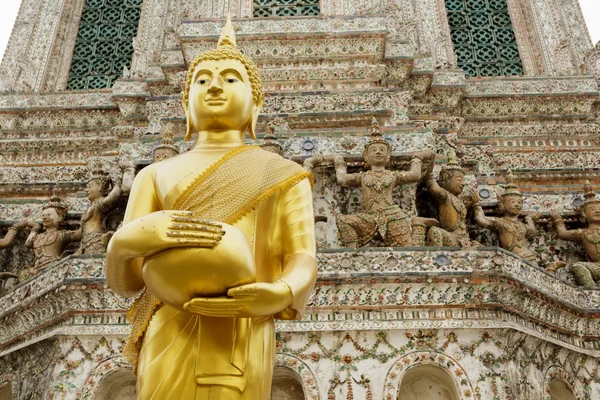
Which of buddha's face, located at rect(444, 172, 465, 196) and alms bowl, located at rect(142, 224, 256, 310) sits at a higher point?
buddha's face, located at rect(444, 172, 465, 196)

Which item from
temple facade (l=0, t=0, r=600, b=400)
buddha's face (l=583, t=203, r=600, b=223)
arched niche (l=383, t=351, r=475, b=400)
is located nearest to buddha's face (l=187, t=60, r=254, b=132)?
temple facade (l=0, t=0, r=600, b=400)

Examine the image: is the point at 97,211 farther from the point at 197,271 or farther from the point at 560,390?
the point at 560,390

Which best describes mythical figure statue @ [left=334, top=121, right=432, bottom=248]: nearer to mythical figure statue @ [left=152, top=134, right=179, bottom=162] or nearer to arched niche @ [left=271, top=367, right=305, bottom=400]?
arched niche @ [left=271, top=367, right=305, bottom=400]

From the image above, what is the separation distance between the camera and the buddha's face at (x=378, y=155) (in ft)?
19.3

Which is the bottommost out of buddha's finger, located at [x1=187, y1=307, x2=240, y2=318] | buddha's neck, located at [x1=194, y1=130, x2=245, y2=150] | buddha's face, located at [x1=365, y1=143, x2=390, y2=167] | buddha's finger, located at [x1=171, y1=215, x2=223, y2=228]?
buddha's finger, located at [x1=187, y1=307, x2=240, y2=318]

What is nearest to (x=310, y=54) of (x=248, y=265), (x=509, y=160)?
(x=509, y=160)

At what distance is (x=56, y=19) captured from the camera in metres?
10.9

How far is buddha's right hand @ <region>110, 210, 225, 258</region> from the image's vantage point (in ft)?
7.95

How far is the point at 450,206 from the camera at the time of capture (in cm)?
600

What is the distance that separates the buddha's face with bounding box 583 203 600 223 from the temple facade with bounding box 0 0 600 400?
15 mm

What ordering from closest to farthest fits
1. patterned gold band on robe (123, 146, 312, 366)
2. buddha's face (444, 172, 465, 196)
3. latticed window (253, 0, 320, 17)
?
1. patterned gold band on robe (123, 146, 312, 366)
2. buddha's face (444, 172, 465, 196)
3. latticed window (253, 0, 320, 17)

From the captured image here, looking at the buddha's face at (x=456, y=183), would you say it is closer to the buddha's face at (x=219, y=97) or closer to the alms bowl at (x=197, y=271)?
the buddha's face at (x=219, y=97)

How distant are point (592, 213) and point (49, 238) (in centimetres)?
522

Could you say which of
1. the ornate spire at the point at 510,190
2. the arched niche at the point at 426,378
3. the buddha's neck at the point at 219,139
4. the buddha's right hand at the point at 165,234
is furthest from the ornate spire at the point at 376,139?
the buddha's right hand at the point at 165,234
